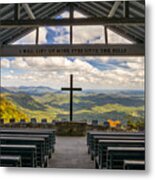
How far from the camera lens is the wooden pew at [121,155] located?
11.4 ft

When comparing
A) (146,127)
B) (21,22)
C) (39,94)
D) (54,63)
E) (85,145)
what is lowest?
(85,145)

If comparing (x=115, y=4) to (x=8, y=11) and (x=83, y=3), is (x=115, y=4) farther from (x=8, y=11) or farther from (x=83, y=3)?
(x=8, y=11)

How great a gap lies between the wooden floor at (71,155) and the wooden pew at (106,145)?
79 mm

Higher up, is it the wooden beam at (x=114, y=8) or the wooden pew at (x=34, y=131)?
the wooden beam at (x=114, y=8)

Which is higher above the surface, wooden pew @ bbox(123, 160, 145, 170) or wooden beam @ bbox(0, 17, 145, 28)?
wooden beam @ bbox(0, 17, 145, 28)

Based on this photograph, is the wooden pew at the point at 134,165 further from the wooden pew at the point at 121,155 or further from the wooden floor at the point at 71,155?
the wooden floor at the point at 71,155

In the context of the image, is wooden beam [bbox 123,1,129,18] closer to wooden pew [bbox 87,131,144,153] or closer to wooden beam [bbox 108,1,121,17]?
wooden beam [bbox 108,1,121,17]

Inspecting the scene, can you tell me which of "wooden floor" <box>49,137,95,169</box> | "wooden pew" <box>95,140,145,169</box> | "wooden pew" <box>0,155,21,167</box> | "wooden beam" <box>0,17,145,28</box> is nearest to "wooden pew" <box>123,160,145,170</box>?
"wooden pew" <box>95,140,145,169</box>

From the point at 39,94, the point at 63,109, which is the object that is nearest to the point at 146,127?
the point at 63,109

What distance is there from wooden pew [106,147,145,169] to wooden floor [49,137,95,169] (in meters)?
0.18

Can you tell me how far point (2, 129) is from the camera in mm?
3822

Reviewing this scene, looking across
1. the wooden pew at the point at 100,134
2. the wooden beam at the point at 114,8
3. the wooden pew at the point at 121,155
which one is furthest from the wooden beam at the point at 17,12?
the wooden pew at the point at 121,155

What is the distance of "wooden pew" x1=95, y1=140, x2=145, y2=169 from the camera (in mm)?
3568

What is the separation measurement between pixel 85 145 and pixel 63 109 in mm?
714
